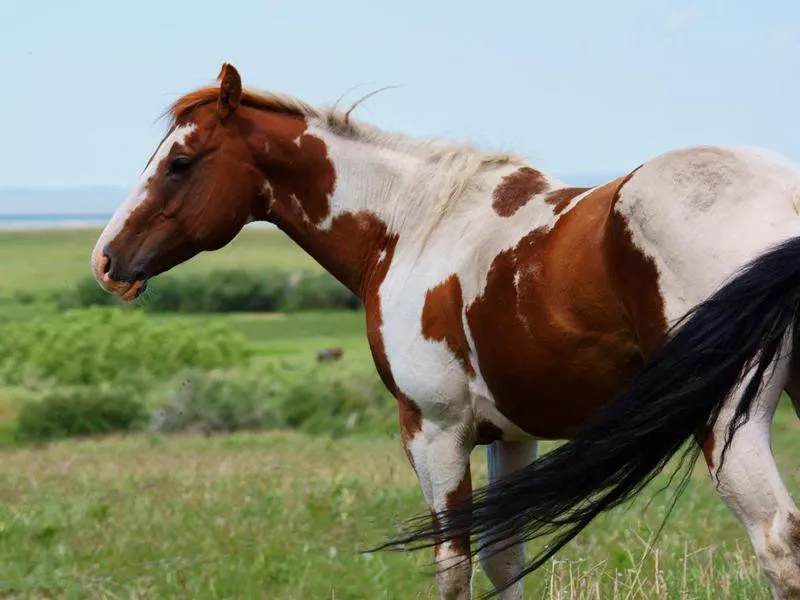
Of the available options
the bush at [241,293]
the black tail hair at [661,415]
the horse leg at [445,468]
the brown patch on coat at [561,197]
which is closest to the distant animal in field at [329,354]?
the bush at [241,293]

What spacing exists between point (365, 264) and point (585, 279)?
51.0 inches

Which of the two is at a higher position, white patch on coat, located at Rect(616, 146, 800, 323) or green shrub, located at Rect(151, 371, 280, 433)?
white patch on coat, located at Rect(616, 146, 800, 323)

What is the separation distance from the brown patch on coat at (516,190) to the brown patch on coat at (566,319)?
1.02ft

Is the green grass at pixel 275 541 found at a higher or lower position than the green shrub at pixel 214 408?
higher

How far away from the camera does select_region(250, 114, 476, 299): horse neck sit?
457 cm

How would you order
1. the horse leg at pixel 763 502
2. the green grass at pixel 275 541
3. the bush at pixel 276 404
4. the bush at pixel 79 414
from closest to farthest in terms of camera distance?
1. the horse leg at pixel 763 502
2. the green grass at pixel 275 541
3. the bush at pixel 276 404
4. the bush at pixel 79 414

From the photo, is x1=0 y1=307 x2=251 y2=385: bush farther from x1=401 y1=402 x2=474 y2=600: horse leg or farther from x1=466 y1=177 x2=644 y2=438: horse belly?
x1=466 y1=177 x2=644 y2=438: horse belly

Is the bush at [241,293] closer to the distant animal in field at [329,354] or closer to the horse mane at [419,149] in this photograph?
the distant animal in field at [329,354]

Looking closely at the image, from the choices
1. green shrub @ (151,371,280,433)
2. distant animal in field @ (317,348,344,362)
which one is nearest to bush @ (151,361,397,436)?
green shrub @ (151,371,280,433)

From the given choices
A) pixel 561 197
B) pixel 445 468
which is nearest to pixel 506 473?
pixel 445 468

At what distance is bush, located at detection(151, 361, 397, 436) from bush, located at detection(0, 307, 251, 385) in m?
2.57

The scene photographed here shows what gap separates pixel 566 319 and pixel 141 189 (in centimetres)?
192

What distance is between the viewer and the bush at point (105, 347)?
86.4 ft

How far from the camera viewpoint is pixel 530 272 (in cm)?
374
